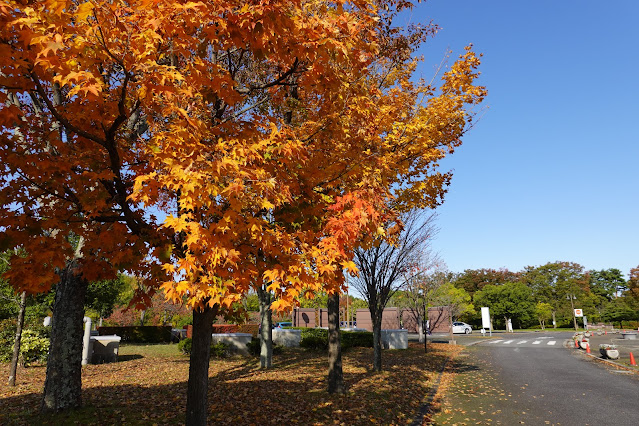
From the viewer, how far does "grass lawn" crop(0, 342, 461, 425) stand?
24.1ft

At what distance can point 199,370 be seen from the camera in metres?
5.69

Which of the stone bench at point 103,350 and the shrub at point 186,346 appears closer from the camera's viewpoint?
the stone bench at point 103,350

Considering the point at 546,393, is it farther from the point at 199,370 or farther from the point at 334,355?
the point at 199,370

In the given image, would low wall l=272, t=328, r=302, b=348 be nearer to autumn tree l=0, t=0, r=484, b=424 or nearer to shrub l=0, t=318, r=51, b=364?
shrub l=0, t=318, r=51, b=364

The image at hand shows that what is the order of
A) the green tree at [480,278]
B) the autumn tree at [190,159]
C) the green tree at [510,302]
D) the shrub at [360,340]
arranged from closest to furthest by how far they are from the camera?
the autumn tree at [190,159]
the shrub at [360,340]
the green tree at [510,302]
the green tree at [480,278]

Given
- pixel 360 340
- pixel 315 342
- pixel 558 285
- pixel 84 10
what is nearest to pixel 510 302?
pixel 558 285

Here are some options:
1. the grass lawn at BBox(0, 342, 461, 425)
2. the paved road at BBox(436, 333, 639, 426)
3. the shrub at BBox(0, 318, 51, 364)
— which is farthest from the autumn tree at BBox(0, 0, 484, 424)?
the shrub at BBox(0, 318, 51, 364)

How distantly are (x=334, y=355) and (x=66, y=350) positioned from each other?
19.8ft

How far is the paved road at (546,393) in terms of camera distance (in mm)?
8047

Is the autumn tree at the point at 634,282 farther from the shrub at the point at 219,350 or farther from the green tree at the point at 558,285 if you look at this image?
the shrub at the point at 219,350

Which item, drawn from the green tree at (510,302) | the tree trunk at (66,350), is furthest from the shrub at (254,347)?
the green tree at (510,302)

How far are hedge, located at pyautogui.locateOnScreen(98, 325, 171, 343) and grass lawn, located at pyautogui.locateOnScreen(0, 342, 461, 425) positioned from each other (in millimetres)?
13082

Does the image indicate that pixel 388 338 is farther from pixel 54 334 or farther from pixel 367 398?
pixel 54 334

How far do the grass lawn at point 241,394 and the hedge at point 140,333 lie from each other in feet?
42.9
